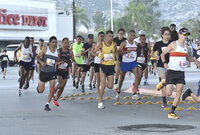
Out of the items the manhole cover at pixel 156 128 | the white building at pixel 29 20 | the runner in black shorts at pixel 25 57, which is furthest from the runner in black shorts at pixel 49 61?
the white building at pixel 29 20

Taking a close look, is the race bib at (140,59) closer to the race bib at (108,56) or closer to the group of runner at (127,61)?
the group of runner at (127,61)

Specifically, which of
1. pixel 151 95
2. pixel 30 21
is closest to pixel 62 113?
pixel 151 95

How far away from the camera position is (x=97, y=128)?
7934 mm

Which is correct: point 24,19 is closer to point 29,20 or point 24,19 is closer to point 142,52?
point 29,20

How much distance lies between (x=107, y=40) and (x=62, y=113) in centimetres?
217

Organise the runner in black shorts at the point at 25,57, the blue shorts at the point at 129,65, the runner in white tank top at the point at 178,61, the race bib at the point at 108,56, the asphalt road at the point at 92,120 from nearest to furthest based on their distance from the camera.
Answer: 1. the asphalt road at the point at 92,120
2. the runner in white tank top at the point at 178,61
3. the race bib at the point at 108,56
4. the blue shorts at the point at 129,65
5. the runner in black shorts at the point at 25,57

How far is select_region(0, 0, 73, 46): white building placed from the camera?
176 feet

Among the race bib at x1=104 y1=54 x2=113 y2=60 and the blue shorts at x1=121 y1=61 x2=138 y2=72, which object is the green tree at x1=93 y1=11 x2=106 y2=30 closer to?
the blue shorts at x1=121 y1=61 x2=138 y2=72

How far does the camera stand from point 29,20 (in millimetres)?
56875

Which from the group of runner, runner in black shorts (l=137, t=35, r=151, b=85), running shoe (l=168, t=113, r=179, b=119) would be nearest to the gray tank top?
the group of runner

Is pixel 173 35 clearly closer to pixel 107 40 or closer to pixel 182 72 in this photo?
pixel 182 72

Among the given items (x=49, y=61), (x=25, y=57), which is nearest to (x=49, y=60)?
(x=49, y=61)

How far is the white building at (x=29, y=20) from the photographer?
53688 millimetres

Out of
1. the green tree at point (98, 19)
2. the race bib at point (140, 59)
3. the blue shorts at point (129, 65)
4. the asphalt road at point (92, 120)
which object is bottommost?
the asphalt road at point (92, 120)
